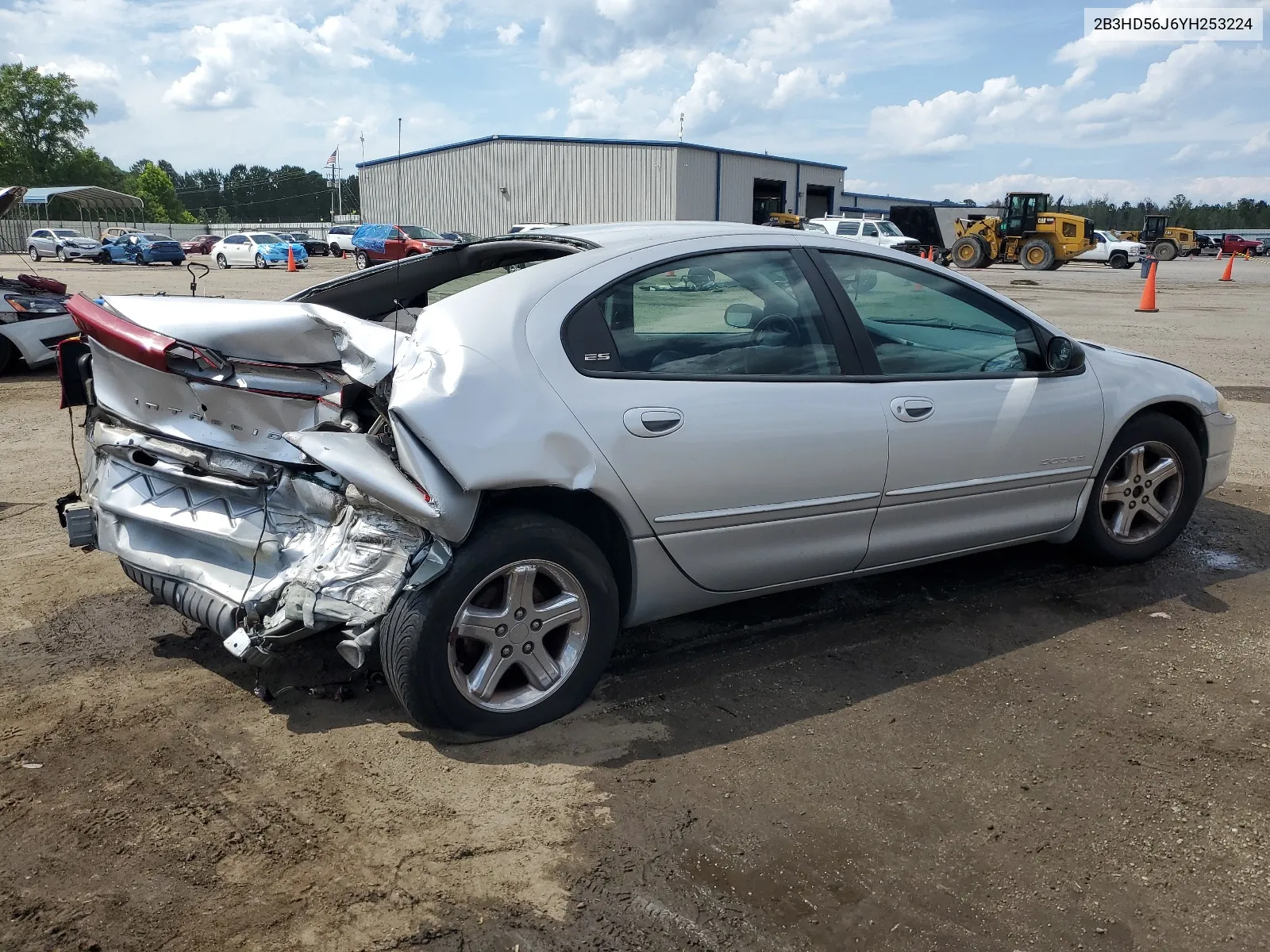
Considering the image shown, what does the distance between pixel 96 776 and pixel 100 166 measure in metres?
100

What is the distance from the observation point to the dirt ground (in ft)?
7.76

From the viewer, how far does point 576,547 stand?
3.13 m

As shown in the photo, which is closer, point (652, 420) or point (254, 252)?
point (652, 420)

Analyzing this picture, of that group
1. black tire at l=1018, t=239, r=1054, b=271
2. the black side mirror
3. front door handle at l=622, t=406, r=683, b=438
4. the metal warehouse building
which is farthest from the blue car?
front door handle at l=622, t=406, r=683, b=438

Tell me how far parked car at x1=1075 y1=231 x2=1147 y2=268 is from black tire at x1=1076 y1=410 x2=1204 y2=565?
39.8 meters

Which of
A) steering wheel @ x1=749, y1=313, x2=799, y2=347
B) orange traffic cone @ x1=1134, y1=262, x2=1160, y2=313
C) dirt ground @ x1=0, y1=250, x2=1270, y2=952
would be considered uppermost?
orange traffic cone @ x1=1134, y1=262, x2=1160, y2=313

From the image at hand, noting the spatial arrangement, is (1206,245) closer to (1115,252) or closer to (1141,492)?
(1115,252)

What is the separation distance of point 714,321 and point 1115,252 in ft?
142

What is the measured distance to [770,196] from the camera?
52.5 metres

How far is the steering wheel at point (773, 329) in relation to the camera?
11.9 ft

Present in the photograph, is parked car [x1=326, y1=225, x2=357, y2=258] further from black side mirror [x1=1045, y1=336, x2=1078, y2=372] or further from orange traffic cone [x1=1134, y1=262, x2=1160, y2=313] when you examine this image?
black side mirror [x1=1045, y1=336, x2=1078, y2=372]

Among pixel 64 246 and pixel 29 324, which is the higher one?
pixel 64 246

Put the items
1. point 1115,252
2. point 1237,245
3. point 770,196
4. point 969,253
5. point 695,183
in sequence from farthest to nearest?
point 1237,245, point 770,196, point 695,183, point 1115,252, point 969,253

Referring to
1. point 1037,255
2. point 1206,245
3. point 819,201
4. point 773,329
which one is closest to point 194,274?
point 773,329
